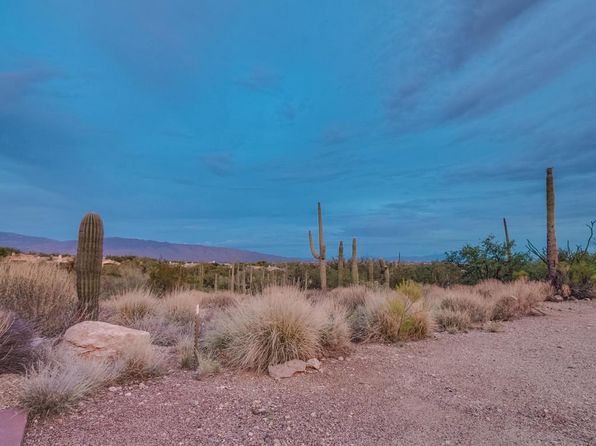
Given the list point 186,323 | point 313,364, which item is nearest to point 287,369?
point 313,364

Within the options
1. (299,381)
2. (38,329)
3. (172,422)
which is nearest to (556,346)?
(299,381)

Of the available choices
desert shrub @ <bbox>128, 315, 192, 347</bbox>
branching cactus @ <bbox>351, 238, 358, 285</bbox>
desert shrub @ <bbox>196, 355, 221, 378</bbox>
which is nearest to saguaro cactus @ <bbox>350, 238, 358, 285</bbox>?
branching cactus @ <bbox>351, 238, 358, 285</bbox>

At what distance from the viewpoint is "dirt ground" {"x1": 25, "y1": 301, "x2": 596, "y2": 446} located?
4332 millimetres

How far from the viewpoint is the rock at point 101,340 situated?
628cm

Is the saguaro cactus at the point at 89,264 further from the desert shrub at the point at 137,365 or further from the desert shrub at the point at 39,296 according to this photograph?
the desert shrub at the point at 137,365

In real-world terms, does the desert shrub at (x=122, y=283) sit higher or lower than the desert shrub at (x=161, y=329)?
higher

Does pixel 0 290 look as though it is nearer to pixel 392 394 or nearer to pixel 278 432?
pixel 278 432

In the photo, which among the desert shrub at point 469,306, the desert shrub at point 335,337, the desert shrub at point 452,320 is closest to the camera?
the desert shrub at point 335,337

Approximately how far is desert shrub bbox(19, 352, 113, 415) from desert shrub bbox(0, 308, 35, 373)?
859mm

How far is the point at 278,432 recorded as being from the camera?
4422 mm

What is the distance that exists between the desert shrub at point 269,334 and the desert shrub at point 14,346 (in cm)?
252

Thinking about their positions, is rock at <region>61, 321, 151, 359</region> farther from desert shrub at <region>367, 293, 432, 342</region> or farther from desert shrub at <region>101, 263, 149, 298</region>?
desert shrub at <region>101, 263, 149, 298</region>

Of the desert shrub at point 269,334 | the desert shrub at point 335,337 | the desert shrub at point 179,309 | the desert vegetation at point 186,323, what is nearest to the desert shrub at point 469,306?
the desert vegetation at point 186,323

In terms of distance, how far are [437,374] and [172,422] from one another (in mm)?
3646
